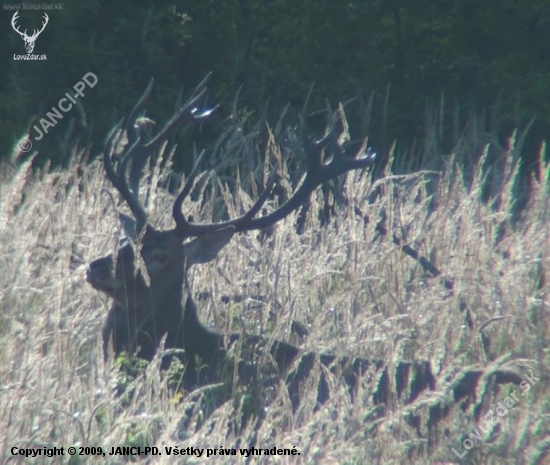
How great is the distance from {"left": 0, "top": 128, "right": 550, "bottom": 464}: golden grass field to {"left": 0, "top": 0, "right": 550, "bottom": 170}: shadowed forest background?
4379 millimetres

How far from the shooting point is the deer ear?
225 inches

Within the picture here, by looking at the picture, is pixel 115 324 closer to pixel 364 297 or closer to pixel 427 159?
pixel 364 297

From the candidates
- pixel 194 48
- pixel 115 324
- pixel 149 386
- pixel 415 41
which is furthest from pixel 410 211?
pixel 415 41

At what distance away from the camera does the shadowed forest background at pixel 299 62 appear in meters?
10.9

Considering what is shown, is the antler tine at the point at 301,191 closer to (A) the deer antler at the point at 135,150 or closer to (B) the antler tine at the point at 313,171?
(B) the antler tine at the point at 313,171

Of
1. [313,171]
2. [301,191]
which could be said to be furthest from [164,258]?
[313,171]

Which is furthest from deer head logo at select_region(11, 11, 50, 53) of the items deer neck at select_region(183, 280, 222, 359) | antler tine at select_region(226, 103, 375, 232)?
deer neck at select_region(183, 280, 222, 359)

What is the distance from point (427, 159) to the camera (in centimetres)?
876

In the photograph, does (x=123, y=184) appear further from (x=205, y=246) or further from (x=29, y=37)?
(x=29, y=37)

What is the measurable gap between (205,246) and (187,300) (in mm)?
342

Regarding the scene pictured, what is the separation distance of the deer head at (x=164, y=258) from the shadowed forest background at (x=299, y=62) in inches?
186

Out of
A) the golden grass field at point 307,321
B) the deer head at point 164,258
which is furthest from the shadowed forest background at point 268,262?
the deer head at point 164,258

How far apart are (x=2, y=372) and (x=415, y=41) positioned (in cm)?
1047

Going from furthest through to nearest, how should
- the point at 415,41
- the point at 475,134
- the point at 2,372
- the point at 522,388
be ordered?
the point at 415,41
the point at 475,134
the point at 522,388
the point at 2,372
